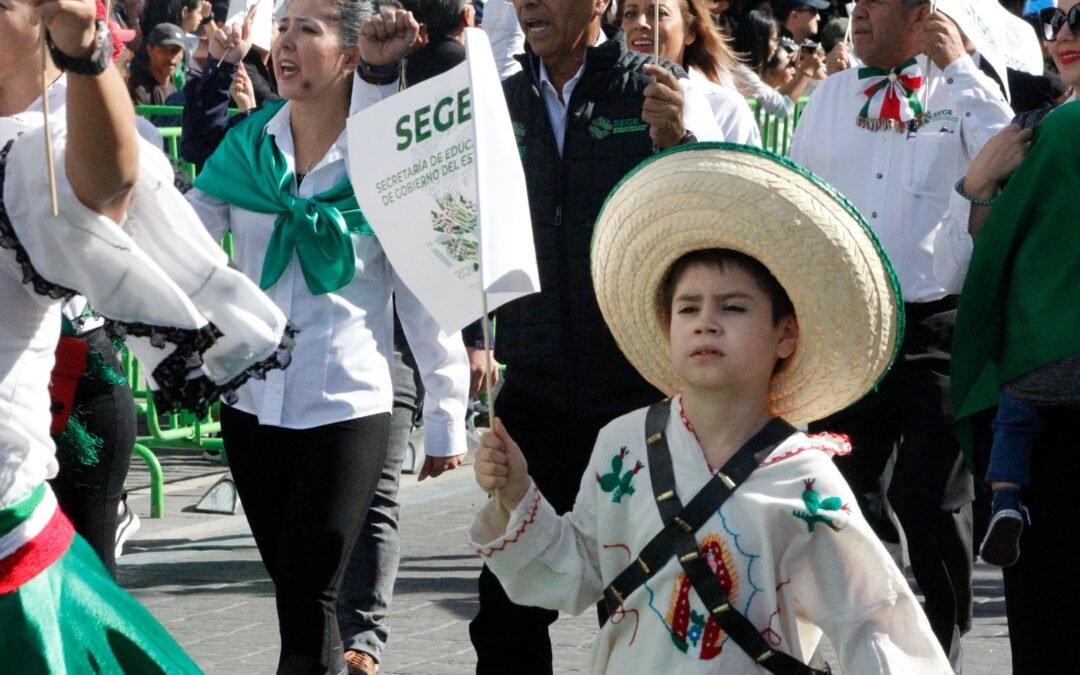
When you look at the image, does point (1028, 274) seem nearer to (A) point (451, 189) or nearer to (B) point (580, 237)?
(B) point (580, 237)

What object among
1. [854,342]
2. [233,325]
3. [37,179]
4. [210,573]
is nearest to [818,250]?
[854,342]

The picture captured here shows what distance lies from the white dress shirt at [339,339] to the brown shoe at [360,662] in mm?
841

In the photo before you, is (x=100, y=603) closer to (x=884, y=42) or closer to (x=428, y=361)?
(x=428, y=361)

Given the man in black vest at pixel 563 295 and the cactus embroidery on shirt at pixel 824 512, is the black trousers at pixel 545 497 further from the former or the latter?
the cactus embroidery on shirt at pixel 824 512

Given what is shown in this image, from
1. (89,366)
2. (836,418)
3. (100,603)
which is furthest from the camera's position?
(836,418)

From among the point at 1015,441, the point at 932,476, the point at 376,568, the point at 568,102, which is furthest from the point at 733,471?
the point at 376,568

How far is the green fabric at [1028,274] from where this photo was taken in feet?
14.1

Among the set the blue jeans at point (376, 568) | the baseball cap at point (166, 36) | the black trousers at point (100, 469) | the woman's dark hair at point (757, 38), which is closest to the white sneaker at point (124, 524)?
the blue jeans at point (376, 568)

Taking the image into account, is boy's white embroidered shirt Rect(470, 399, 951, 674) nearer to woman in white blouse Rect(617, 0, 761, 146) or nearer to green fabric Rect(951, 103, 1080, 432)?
green fabric Rect(951, 103, 1080, 432)

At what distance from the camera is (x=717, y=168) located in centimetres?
360

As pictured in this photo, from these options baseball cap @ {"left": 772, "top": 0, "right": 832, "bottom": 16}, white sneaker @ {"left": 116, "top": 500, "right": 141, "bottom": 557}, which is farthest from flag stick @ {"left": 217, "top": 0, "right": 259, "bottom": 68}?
baseball cap @ {"left": 772, "top": 0, "right": 832, "bottom": 16}

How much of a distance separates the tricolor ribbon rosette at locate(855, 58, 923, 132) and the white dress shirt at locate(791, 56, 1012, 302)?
0.09ft

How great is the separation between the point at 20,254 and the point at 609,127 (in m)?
2.33

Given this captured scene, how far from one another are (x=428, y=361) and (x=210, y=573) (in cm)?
265
